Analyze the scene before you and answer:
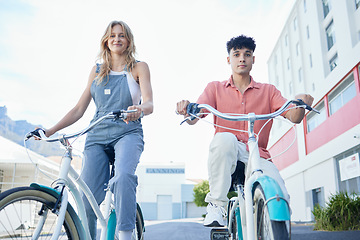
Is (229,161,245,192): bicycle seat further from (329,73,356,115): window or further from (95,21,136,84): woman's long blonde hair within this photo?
(329,73,356,115): window

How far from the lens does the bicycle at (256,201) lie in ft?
5.69

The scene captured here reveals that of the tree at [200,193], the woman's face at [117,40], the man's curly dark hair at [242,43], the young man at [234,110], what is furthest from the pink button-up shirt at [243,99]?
the tree at [200,193]

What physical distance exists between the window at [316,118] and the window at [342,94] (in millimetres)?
1158

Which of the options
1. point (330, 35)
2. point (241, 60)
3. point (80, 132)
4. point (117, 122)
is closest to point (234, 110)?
point (241, 60)

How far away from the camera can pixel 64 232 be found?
2.02 metres

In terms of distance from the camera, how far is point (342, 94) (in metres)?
18.0

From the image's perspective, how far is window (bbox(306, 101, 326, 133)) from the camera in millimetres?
20953

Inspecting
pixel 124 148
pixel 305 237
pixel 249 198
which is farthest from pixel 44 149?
pixel 305 237

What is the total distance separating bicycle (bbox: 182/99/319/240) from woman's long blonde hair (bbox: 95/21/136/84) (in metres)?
0.89

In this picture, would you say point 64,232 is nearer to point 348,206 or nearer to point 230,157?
point 230,157

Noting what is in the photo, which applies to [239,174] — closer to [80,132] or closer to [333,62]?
[80,132]

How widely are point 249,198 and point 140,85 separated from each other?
49.6 inches

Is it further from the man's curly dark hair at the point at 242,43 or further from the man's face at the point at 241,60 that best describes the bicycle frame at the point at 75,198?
the man's curly dark hair at the point at 242,43

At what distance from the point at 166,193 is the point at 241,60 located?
5203cm
